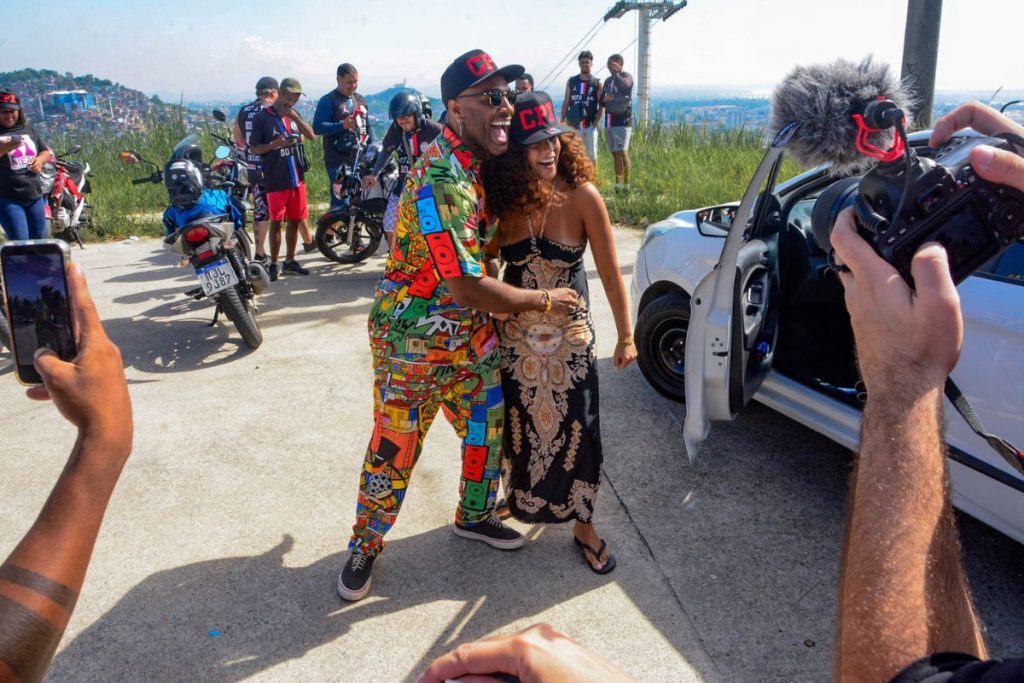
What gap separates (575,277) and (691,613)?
1.25 metres

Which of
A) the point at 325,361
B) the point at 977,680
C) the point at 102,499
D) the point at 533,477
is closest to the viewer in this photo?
the point at 977,680

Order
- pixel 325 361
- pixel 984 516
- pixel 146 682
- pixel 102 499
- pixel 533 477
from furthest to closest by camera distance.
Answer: pixel 325 361 → pixel 533 477 → pixel 984 516 → pixel 146 682 → pixel 102 499

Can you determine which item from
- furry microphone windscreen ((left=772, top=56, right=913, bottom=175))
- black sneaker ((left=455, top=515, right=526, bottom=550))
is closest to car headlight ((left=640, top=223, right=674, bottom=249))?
black sneaker ((left=455, top=515, right=526, bottom=550))

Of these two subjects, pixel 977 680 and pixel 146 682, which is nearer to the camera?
pixel 977 680

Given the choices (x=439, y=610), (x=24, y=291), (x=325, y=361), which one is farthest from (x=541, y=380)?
(x=325, y=361)

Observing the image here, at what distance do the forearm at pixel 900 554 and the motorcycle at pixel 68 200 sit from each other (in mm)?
9096

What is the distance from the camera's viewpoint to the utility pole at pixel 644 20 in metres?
20.8

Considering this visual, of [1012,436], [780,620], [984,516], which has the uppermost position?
[1012,436]

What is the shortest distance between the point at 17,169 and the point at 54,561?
6043 millimetres

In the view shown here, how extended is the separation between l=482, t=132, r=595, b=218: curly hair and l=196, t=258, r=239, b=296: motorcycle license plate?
320 centimetres

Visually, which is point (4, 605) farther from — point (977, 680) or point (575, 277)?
point (575, 277)

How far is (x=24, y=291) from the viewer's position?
3.76 ft

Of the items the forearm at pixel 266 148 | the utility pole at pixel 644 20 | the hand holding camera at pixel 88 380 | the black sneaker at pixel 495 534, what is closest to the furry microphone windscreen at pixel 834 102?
the hand holding camera at pixel 88 380

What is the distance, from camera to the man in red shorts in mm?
7223
